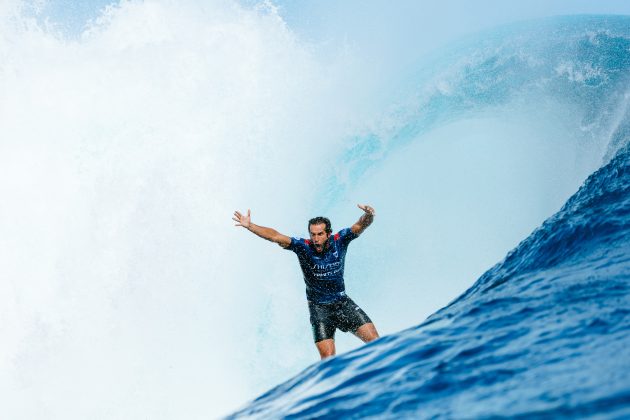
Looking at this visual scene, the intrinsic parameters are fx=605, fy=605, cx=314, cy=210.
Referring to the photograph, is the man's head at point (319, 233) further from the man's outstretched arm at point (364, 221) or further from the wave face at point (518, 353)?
the wave face at point (518, 353)

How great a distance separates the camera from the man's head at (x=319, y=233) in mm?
5805

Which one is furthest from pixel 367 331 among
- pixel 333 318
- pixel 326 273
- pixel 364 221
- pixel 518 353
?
pixel 518 353

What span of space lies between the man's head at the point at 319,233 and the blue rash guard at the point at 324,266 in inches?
2.7

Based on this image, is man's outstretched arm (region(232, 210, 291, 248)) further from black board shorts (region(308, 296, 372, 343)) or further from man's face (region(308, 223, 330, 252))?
black board shorts (region(308, 296, 372, 343))

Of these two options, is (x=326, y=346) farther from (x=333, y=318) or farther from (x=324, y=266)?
(x=324, y=266)

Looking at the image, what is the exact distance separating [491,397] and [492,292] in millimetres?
2572

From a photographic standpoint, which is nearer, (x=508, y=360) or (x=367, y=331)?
(x=508, y=360)

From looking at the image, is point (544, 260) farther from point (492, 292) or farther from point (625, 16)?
point (625, 16)

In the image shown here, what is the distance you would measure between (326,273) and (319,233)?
44 cm

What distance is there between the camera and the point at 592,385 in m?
2.27

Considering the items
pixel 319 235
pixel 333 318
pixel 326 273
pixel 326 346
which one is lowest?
pixel 326 346

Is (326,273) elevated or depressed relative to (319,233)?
depressed

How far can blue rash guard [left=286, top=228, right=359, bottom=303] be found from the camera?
233 inches

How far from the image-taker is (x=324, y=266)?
5.95m
